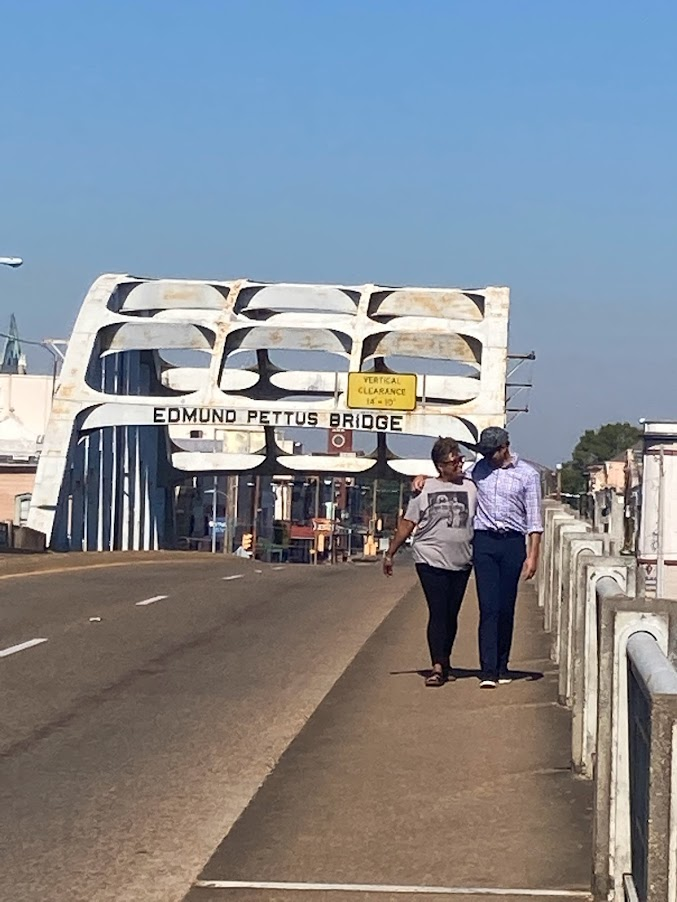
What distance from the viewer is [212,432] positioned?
52.3m

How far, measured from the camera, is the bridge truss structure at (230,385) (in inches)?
1970

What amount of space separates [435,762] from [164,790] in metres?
1.52

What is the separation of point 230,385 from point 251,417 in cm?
1156

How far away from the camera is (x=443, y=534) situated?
1145 centimetres

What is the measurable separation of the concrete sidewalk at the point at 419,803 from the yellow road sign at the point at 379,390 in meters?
40.1

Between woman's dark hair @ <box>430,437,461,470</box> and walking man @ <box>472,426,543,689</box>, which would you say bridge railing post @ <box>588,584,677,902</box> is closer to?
walking man @ <box>472,426,543,689</box>

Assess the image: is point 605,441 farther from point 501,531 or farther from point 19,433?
point 501,531

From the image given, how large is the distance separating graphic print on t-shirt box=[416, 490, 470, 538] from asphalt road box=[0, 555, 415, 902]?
1.46 metres

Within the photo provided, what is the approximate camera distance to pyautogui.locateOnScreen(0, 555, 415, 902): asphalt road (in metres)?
7.01

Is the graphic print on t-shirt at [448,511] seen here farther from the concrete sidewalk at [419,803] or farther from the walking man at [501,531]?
the concrete sidewalk at [419,803]

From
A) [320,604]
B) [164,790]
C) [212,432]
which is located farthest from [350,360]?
[164,790]

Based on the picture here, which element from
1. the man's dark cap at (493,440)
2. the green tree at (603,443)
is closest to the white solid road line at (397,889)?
the man's dark cap at (493,440)

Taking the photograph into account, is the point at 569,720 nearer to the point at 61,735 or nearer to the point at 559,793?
the point at 559,793

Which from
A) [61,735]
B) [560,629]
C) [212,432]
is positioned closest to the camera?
[61,735]
